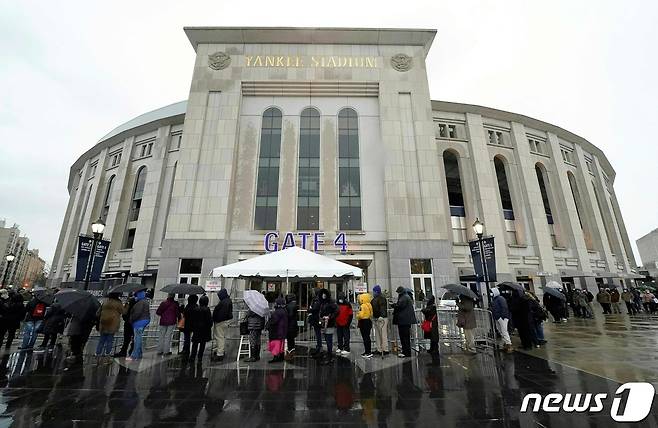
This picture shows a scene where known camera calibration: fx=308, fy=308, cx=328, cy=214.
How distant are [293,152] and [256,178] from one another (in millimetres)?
3555

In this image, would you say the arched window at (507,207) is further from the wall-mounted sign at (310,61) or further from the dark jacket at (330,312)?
the dark jacket at (330,312)

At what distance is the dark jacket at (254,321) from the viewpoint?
9328mm

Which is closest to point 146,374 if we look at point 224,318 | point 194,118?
point 224,318

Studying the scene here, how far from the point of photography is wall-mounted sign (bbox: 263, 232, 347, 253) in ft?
71.9

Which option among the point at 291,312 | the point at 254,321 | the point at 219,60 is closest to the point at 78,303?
the point at 254,321

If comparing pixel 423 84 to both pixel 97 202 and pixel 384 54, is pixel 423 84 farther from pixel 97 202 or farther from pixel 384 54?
pixel 97 202

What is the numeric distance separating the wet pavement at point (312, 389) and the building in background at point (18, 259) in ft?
384

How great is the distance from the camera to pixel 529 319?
10.8m

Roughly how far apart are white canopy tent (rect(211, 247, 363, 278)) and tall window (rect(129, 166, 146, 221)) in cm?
2884

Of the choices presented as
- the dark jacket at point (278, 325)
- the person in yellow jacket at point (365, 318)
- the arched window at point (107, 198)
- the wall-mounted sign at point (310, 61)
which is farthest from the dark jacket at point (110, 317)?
the arched window at point (107, 198)

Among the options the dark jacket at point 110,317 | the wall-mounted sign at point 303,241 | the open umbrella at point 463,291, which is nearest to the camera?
the dark jacket at point 110,317

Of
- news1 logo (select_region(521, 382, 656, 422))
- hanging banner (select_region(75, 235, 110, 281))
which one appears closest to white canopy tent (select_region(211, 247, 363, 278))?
hanging banner (select_region(75, 235, 110, 281))

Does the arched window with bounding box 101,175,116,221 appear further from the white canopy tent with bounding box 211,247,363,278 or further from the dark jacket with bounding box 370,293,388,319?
the dark jacket with bounding box 370,293,388,319

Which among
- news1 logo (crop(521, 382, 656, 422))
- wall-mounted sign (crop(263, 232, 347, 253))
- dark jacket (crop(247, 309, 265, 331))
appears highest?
wall-mounted sign (crop(263, 232, 347, 253))
